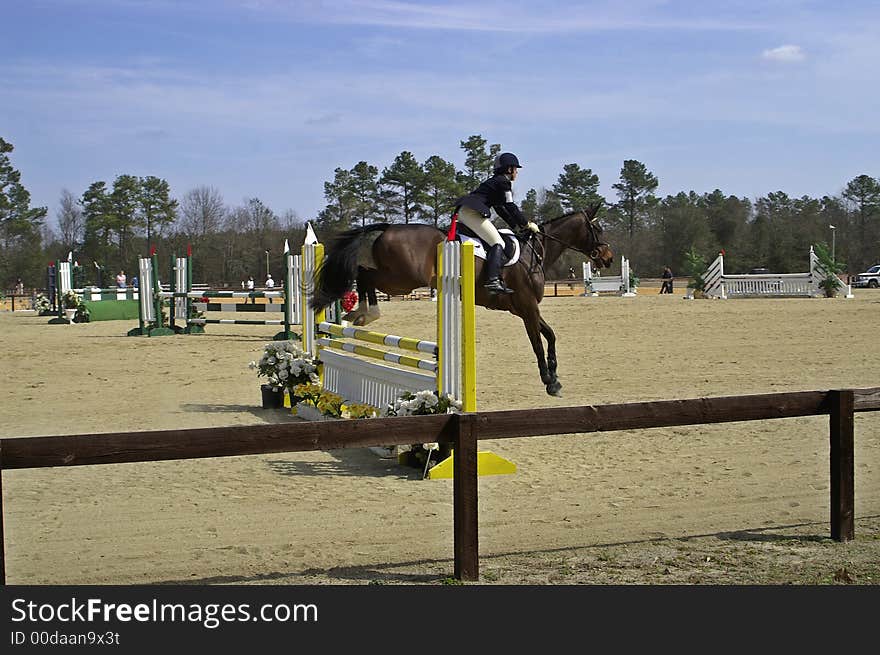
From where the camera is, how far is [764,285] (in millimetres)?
32656

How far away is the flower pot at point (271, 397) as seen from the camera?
1000cm

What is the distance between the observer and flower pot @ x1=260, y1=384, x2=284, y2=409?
10.0m

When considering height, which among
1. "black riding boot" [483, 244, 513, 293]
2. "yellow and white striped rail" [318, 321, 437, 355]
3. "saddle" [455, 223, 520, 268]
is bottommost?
"yellow and white striped rail" [318, 321, 437, 355]

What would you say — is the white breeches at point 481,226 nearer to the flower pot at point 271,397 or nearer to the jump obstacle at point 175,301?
the flower pot at point 271,397

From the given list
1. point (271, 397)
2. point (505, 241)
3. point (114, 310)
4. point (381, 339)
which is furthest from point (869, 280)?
point (381, 339)

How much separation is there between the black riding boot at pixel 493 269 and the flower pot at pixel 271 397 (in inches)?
103

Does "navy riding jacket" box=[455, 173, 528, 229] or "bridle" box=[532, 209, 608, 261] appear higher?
"navy riding jacket" box=[455, 173, 528, 229]

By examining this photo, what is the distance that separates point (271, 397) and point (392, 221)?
40387 mm

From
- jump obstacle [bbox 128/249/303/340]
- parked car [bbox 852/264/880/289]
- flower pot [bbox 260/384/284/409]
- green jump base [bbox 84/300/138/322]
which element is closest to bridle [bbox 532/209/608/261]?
flower pot [bbox 260/384/284/409]

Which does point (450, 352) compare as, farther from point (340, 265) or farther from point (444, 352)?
point (340, 265)

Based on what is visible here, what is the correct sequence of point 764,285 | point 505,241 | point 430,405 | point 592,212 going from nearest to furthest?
point 430,405, point 505,241, point 592,212, point 764,285

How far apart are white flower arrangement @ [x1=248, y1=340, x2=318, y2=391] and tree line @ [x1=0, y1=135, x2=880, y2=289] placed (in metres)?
31.6

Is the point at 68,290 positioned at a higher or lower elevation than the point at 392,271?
lower

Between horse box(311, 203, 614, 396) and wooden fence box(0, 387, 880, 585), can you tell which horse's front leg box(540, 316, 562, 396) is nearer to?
horse box(311, 203, 614, 396)
